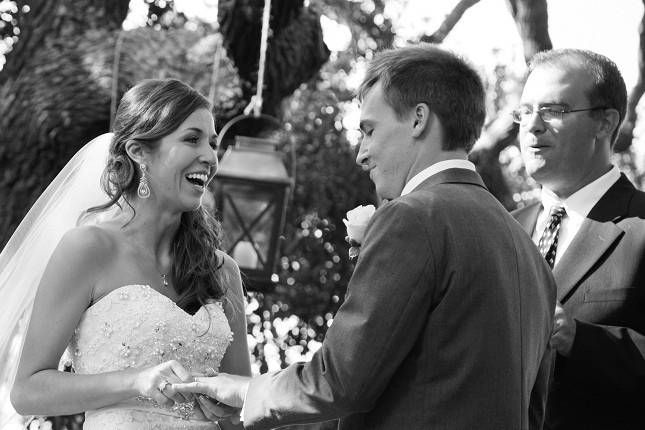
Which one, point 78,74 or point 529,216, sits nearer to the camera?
point 529,216

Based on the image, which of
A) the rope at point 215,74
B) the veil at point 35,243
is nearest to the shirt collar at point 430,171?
the veil at point 35,243

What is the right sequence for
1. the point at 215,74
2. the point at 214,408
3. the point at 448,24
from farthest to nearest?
1. the point at 215,74
2. the point at 448,24
3. the point at 214,408

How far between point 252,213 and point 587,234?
2.45 metres

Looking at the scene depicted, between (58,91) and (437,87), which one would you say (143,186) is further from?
(58,91)

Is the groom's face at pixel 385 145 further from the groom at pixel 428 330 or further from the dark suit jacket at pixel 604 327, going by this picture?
the dark suit jacket at pixel 604 327

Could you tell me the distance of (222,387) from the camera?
3.43 metres

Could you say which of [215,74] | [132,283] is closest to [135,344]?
[132,283]

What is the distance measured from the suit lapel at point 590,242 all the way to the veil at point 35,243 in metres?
1.99

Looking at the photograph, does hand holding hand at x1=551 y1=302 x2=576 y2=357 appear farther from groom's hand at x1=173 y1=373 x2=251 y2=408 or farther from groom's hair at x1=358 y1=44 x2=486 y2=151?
groom's hand at x1=173 y1=373 x2=251 y2=408

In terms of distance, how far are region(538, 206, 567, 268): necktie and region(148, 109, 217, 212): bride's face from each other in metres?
1.38

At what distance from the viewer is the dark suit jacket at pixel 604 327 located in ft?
12.5

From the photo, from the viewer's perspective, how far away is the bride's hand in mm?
3720

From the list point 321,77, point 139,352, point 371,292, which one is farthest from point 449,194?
point 321,77

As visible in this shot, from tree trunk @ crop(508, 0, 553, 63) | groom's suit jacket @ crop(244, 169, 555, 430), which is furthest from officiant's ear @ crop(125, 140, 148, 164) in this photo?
tree trunk @ crop(508, 0, 553, 63)
